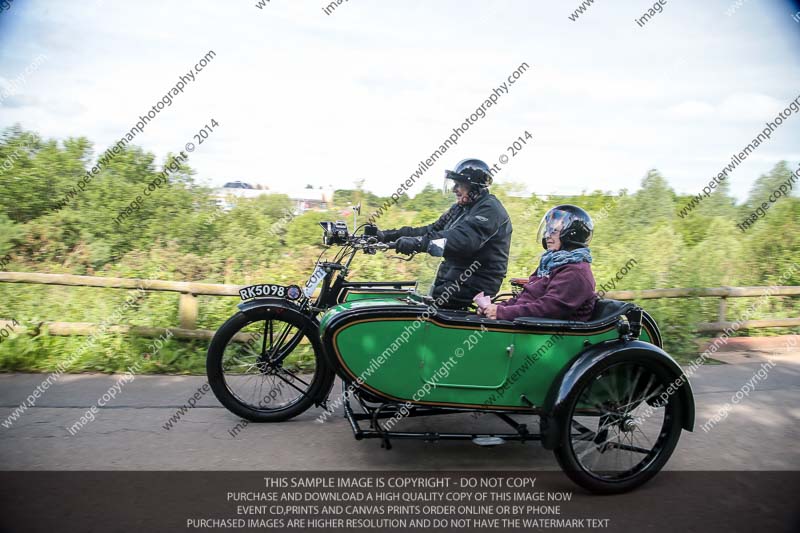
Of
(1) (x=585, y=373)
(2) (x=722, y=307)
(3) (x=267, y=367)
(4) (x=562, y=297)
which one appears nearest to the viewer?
(1) (x=585, y=373)

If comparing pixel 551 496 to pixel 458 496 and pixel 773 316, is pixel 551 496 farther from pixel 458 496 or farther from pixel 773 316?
pixel 773 316

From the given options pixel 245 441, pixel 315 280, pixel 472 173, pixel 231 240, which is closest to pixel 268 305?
pixel 315 280

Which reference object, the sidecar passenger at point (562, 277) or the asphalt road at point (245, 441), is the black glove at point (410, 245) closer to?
the sidecar passenger at point (562, 277)

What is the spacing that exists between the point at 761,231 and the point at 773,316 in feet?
5.16

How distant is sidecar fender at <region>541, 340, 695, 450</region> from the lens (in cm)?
354

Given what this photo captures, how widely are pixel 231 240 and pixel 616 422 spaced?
5608 millimetres

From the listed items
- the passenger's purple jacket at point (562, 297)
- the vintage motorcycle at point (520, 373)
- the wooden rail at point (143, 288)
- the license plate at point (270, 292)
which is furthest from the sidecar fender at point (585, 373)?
the wooden rail at point (143, 288)

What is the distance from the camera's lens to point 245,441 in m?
4.15

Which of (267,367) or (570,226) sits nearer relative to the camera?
(570,226)

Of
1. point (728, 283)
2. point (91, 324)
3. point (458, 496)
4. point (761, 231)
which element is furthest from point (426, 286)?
point (761, 231)

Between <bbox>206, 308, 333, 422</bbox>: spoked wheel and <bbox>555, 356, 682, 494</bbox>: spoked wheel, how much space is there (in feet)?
5.75

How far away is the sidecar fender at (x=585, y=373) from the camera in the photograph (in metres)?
3.54

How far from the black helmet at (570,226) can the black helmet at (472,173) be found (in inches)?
27.9

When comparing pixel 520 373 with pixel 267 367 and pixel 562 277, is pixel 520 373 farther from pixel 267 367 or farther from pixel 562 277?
pixel 267 367
